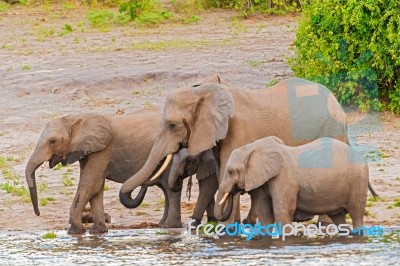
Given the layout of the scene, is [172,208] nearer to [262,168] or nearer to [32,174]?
[32,174]

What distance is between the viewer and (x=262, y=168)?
1213 centimetres

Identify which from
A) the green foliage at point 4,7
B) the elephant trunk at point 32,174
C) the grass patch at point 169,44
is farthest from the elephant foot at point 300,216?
the green foliage at point 4,7

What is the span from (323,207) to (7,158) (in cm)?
605

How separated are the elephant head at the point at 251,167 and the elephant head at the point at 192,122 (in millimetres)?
406

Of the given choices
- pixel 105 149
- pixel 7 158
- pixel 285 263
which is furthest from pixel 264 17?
pixel 285 263

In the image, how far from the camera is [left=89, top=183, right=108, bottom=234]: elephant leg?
13.7 metres

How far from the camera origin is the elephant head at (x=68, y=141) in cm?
1360

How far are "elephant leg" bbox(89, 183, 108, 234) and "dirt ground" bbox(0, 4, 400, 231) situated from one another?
41 cm

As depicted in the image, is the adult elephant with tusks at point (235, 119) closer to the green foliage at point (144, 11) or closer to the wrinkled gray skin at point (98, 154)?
the wrinkled gray skin at point (98, 154)

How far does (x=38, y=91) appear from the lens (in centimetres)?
2033

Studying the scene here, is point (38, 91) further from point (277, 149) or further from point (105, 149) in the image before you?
point (277, 149)

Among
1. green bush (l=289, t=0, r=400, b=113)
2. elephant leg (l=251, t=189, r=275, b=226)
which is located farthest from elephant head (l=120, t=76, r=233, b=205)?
green bush (l=289, t=0, r=400, b=113)

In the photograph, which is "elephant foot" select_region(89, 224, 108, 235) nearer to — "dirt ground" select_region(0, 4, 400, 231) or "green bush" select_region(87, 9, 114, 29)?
"dirt ground" select_region(0, 4, 400, 231)
